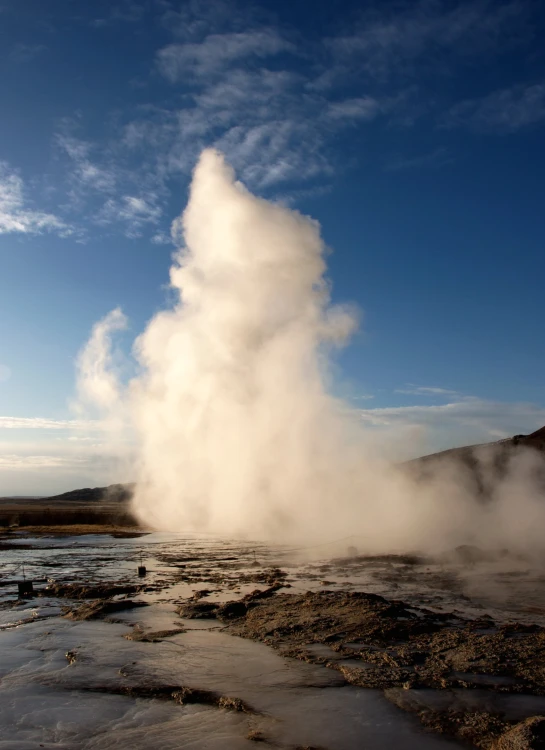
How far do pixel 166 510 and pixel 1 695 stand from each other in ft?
134

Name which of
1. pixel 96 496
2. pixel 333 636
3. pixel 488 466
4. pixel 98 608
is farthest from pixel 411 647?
pixel 96 496

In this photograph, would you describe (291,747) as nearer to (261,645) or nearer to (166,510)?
(261,645)

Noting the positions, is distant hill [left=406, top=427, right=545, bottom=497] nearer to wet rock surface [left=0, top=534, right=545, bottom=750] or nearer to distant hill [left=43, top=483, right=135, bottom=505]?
wet rock surface [left=0, top=534, right=545, bottom=750]

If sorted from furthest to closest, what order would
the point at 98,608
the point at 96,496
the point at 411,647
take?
1. the point at 96,496
2. the point at 98,608
3. the point at 411,647

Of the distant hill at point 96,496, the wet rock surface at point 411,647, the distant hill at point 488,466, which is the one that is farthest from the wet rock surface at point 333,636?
the distant hill at point 96,496

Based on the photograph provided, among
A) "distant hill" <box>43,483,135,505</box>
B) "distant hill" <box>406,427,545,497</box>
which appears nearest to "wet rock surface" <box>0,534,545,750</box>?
"distant hill" <box>406,427,545,497</box>

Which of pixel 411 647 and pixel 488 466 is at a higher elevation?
pixel 488 466

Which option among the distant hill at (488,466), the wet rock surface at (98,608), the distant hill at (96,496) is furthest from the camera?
the distant hill at (96,496)

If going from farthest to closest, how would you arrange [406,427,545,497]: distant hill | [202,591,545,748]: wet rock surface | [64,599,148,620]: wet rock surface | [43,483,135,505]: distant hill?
[43,483,135,505]: distant hill
[406,427,545,497]: distant hill
[64,599,148,620]: wet rock surface
[202,591,545,748]: wet rock surface

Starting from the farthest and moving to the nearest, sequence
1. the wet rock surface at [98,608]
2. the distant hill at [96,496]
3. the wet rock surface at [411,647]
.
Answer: the distant hill at [96,496] → the wet rock surface at [98,608] → the wet rock surface at [411,647]

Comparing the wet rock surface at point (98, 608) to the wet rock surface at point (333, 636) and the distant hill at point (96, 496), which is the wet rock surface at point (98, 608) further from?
the distant hill at point (96, 496)

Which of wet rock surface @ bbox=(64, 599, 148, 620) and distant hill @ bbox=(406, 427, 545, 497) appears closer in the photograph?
wet rock surface @ bbox=(64, 599, 148, 620)

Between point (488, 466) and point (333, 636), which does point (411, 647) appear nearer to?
point (333, 636)

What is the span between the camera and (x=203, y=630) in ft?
40.0
